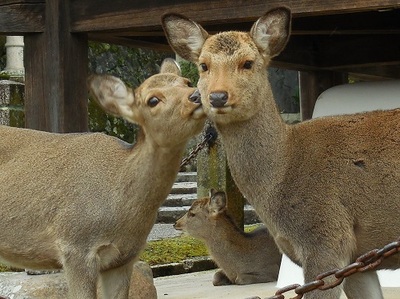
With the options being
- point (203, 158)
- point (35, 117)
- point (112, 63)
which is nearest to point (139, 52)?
point (112, 63)

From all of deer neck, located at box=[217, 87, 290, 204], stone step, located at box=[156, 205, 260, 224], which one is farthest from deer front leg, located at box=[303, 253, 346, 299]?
stone step, located at box=[156, 205, 260, 224]

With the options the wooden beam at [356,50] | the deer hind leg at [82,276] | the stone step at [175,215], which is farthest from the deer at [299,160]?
the stone step at [175,215]

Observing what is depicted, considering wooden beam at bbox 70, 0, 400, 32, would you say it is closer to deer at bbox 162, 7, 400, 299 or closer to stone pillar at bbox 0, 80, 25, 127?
deer at bbox 162, 7, 400, 299

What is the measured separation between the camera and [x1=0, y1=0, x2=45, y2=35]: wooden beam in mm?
9273

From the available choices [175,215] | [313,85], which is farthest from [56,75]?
[175,215]

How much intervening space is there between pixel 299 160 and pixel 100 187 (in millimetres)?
1290

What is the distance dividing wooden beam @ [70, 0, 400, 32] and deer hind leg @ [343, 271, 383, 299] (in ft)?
5.95

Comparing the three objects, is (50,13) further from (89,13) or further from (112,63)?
(112,63)

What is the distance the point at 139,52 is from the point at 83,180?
13636mm

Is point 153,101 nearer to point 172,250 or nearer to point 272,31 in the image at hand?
point 272,31

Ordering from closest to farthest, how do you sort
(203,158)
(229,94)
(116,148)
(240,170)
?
(229,94) < (240,170) < (116,148) < (203,158)

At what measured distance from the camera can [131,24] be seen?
8.98 m

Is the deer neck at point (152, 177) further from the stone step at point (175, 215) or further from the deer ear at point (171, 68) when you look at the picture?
the stone step at point (175, 215)

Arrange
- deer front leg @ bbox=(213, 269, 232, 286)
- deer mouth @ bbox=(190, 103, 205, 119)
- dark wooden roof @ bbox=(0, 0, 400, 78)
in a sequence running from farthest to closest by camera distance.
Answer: deer front leg @ bbox=(213, 269, 232, 286), dark wooden roof @ bbox=(0, 0, 400, 78), deer mouth @ bbox=(190, 103, 205, 119)
